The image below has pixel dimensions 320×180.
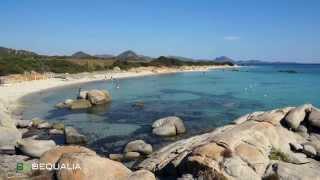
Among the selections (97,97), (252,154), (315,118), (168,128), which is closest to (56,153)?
(252,154)

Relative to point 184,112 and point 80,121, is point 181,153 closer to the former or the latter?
point 80,121

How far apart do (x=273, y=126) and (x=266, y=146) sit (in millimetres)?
2173

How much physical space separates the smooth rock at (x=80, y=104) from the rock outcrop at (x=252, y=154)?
1092 inches

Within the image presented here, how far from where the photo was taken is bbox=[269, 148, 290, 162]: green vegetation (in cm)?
1584

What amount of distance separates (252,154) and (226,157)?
1.17m

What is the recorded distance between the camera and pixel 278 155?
1605 centimetres

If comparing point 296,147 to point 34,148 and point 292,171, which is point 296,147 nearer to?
point 292,171

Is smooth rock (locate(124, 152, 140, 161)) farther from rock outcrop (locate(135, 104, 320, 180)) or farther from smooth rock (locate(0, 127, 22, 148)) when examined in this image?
smooth rock (locate(0, 127, 22, 148))

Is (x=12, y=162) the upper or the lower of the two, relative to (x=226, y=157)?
lower

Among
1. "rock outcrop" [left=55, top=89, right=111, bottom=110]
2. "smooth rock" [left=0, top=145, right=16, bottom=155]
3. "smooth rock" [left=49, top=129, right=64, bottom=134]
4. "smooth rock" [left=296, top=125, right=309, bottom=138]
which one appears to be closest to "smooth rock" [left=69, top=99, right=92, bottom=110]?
"rock outcrop" [left=55, top=89, right=111, bottom=110]

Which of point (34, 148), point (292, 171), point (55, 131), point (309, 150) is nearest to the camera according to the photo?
point (292, 171)

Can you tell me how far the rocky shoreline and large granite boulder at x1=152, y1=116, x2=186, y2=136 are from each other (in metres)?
9.42

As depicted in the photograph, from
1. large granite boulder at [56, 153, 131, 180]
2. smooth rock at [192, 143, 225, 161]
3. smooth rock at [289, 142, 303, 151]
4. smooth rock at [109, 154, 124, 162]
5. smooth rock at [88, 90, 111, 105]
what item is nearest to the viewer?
large granite boulder at [56, 153, 131, 180]

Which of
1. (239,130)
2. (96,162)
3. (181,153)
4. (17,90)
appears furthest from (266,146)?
(17,90)
